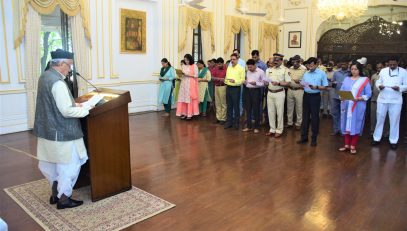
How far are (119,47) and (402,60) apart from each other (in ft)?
31.2

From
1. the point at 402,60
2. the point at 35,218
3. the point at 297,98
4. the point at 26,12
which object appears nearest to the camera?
the point at 35,218

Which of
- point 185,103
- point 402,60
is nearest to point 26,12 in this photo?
point 185,103

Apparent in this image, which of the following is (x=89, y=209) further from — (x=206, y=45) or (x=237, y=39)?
(x=237, y=39)

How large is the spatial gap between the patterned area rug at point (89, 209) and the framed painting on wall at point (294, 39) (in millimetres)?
11462

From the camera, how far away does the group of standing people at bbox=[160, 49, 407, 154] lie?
5.59 meters

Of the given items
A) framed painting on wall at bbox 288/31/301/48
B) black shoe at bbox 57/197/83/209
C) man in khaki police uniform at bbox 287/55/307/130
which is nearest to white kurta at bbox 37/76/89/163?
black shoe at bbox 57/197/83/209

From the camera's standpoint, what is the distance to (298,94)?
23.2ft

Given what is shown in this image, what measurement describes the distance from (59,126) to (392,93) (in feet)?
17.2

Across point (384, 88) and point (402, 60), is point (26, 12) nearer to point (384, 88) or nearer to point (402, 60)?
point (384, 88)

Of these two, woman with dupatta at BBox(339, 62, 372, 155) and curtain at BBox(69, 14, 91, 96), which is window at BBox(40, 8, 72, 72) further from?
woman with dupatta at BBox(339, 62, 372, 155)

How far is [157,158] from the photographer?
5.17 meters

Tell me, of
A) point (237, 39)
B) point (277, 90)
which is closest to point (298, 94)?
point (277, 90)

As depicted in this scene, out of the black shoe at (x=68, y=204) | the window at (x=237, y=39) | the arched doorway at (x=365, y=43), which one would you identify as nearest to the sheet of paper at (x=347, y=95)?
the black shoe at (x=68, y=204)

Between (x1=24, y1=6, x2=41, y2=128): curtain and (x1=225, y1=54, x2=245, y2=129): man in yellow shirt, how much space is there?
3787 mm
